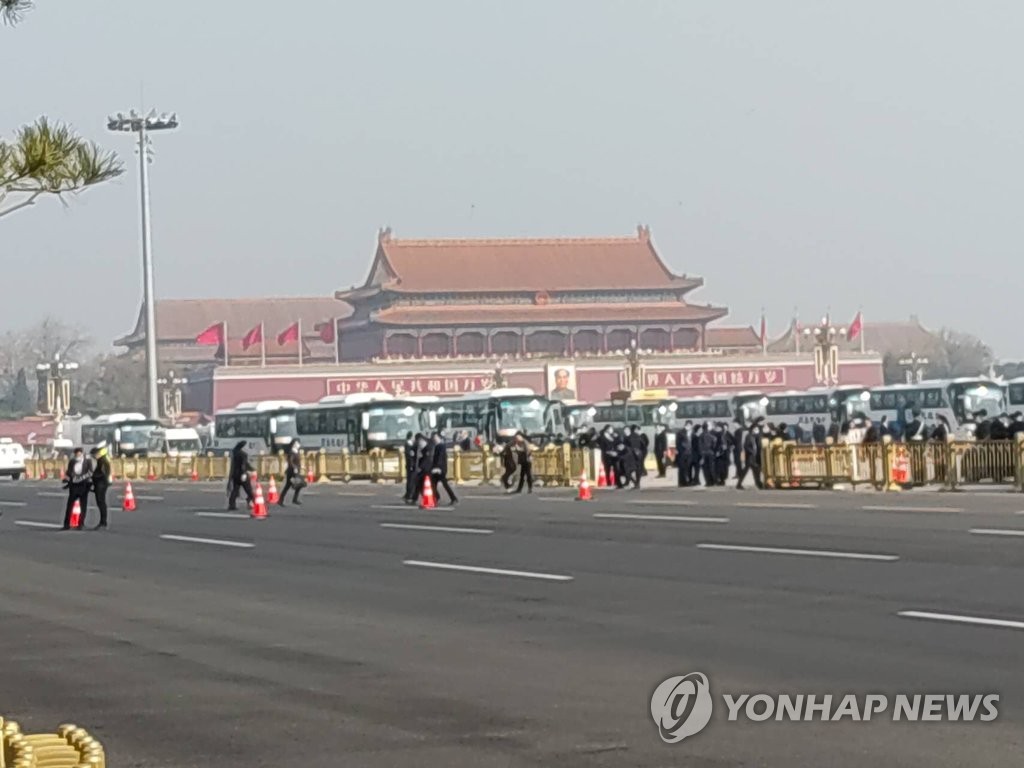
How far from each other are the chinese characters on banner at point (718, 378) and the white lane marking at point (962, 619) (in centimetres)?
8019

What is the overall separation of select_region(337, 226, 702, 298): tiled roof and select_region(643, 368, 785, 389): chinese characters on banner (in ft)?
32.8

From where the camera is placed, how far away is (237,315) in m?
124

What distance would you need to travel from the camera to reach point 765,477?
3603cm

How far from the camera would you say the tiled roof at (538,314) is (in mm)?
100188

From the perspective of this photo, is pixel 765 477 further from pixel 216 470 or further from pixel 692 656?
pixel 216 470

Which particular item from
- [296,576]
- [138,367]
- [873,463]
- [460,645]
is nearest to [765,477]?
[873,463]

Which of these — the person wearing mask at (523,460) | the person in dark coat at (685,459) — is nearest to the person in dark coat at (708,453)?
the person in dark coat at (685,459)

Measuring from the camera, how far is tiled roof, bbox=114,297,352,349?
121m

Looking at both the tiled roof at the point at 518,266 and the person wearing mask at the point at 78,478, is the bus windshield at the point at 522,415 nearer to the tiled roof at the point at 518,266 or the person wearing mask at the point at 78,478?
the person wearing mask at the point at 78,478

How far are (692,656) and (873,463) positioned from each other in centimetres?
2245

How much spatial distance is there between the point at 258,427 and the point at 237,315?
54.6m

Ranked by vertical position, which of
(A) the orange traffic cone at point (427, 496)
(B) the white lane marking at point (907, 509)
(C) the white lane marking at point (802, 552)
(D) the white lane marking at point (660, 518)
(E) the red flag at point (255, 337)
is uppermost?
(E) the red flag at point (255, 337)

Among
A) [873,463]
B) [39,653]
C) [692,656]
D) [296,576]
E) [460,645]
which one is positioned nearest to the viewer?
[692,656]

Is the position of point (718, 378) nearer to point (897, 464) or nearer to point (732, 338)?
point (732, 338)
